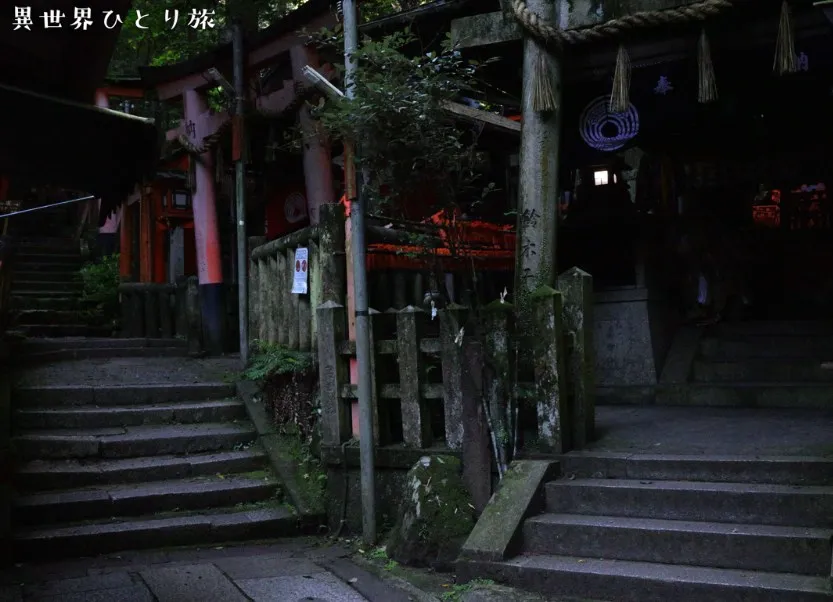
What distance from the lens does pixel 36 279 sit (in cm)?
1983

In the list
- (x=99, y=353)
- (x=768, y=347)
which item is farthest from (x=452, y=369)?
(x=99, y=353)

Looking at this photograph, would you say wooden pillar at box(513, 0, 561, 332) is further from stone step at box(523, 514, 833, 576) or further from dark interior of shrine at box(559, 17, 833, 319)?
stone step at box(523, 514, 833, 576)

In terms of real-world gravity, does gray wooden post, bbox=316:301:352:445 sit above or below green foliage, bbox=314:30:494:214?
below

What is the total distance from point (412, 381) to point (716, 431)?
113 inches

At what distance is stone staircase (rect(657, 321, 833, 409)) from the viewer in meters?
9.14

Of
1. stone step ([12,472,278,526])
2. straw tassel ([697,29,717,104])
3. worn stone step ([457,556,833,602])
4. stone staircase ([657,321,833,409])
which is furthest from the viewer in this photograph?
stone staircase ([657,321,833,409])

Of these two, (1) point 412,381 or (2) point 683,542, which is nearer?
(2) point 683,542

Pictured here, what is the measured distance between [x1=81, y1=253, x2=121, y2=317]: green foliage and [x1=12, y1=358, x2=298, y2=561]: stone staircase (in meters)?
7.86

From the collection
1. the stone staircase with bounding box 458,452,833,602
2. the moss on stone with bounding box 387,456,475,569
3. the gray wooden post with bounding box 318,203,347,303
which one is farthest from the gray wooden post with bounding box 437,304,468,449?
the gray wooden post with bounding box 318,203,347,303

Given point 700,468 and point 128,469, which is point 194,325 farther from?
point 700,468

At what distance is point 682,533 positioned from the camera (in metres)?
5.80

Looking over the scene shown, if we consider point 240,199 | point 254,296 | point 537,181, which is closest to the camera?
point 537,181

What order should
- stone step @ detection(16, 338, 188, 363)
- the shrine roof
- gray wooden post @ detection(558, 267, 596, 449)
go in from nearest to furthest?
the shrine roof → gray wooden post @ detection(558, 267, 596, 449) → stone step @ detection(16, 338, 188, 363)

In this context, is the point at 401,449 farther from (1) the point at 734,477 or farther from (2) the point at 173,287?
(2) the point at 173,287
